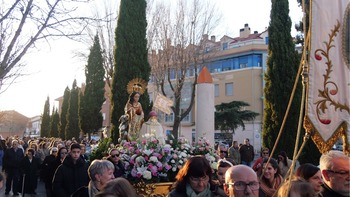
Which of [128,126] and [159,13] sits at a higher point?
[159,13]

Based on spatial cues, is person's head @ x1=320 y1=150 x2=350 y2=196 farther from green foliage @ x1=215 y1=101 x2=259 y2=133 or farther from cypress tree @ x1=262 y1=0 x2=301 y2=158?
green foliage @ x1=215 y1=101 x2=259 y2=133

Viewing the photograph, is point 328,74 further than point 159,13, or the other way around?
point 159,13

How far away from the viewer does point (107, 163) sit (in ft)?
16.1

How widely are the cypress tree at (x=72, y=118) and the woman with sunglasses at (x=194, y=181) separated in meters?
37.8

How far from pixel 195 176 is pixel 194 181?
0.05 metres

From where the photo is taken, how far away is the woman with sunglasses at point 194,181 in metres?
4.23

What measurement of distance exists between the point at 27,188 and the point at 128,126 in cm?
429

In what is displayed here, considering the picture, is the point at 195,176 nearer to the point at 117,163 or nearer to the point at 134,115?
the point at 117,163

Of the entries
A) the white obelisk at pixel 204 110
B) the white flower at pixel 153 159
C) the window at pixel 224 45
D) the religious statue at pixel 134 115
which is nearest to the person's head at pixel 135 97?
the religious statue at pixel 134 115

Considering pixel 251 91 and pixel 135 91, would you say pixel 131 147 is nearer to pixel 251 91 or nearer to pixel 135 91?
pixel 135 91

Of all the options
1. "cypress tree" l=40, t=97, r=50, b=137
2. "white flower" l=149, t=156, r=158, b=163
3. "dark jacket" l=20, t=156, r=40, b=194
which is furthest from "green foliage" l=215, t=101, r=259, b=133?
"cypress tree" l=40, t=97, r=50, b=137

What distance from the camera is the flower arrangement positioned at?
317 inches

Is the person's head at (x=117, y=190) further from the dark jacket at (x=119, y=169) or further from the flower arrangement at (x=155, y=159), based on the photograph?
the dark jacket at (x=119, y=169)

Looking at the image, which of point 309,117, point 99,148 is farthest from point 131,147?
point 309,117
